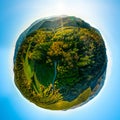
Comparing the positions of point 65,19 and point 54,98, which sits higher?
point 65,19

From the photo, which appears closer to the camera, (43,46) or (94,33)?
(43,46)

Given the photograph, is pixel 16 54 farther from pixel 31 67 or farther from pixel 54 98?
pixel 54 98

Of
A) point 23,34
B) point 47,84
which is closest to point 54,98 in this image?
point 47,84

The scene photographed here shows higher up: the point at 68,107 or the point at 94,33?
the point at 94,33

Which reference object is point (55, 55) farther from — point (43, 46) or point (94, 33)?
point (94, 33)

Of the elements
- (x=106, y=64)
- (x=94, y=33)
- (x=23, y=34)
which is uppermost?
(x=23, y=34)

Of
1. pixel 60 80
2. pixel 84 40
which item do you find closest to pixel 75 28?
pixel 84 40
